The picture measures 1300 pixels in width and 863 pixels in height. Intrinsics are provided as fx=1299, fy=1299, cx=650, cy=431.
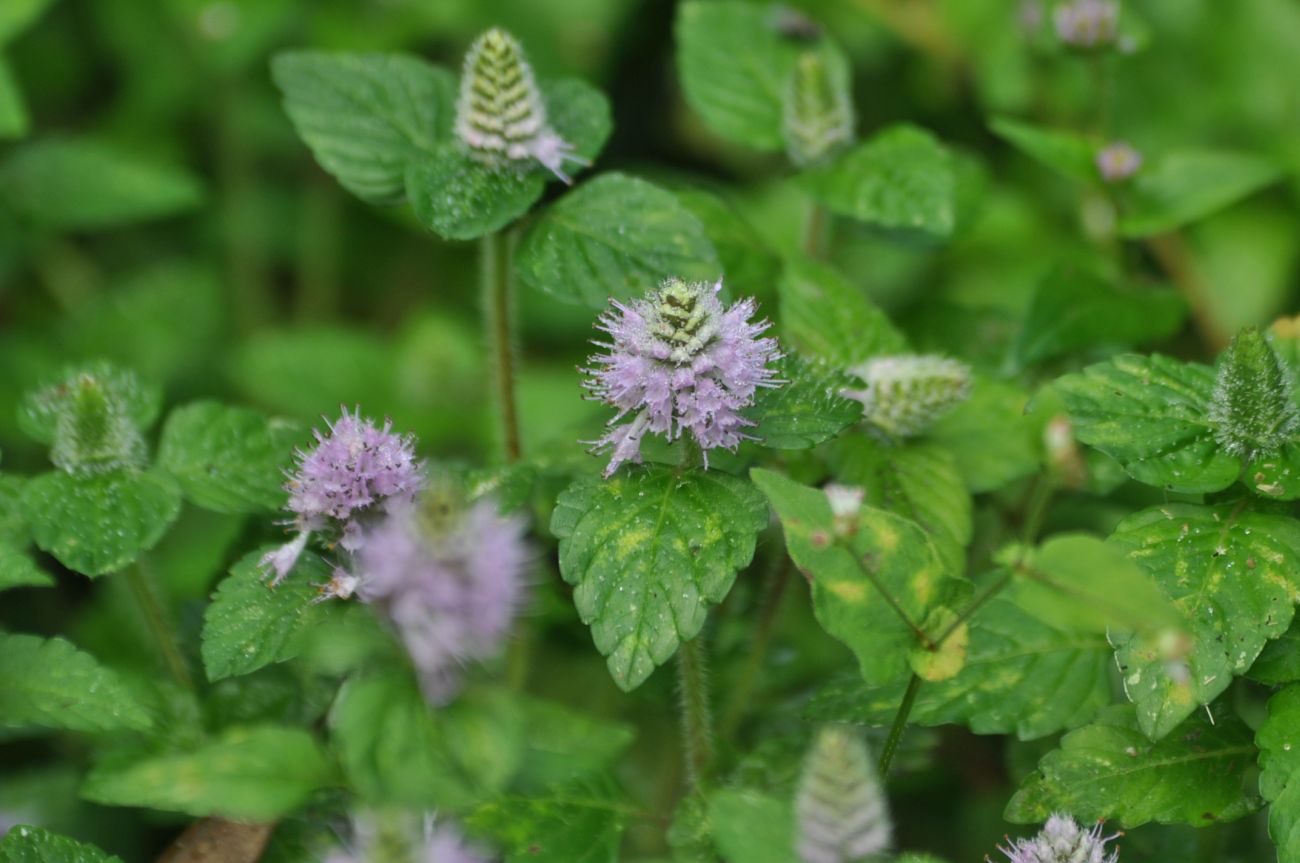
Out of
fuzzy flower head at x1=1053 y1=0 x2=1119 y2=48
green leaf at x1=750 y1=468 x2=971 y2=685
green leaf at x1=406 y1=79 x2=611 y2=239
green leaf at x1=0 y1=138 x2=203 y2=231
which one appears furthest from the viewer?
green leaf at x1=0 y1=138 x2=203 y2=231

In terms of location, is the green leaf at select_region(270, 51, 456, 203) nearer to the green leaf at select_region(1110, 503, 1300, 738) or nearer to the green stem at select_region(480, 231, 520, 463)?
the green stem at select_region(480, 231, 520, 463)

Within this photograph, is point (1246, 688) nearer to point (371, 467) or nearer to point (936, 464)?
point (936, 464)

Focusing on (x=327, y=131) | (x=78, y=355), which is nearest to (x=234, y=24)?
(x=78, y=355)

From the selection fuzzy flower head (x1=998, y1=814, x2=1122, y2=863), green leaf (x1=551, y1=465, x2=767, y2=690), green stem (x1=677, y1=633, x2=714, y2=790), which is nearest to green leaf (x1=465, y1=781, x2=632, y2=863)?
green stem (x1=677, y1=633, x2=714, y2=790)

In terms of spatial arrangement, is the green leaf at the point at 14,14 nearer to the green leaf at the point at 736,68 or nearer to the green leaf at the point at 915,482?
the green leaf at the point at 736,68

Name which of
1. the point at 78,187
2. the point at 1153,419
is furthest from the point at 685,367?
the point at 78,187
